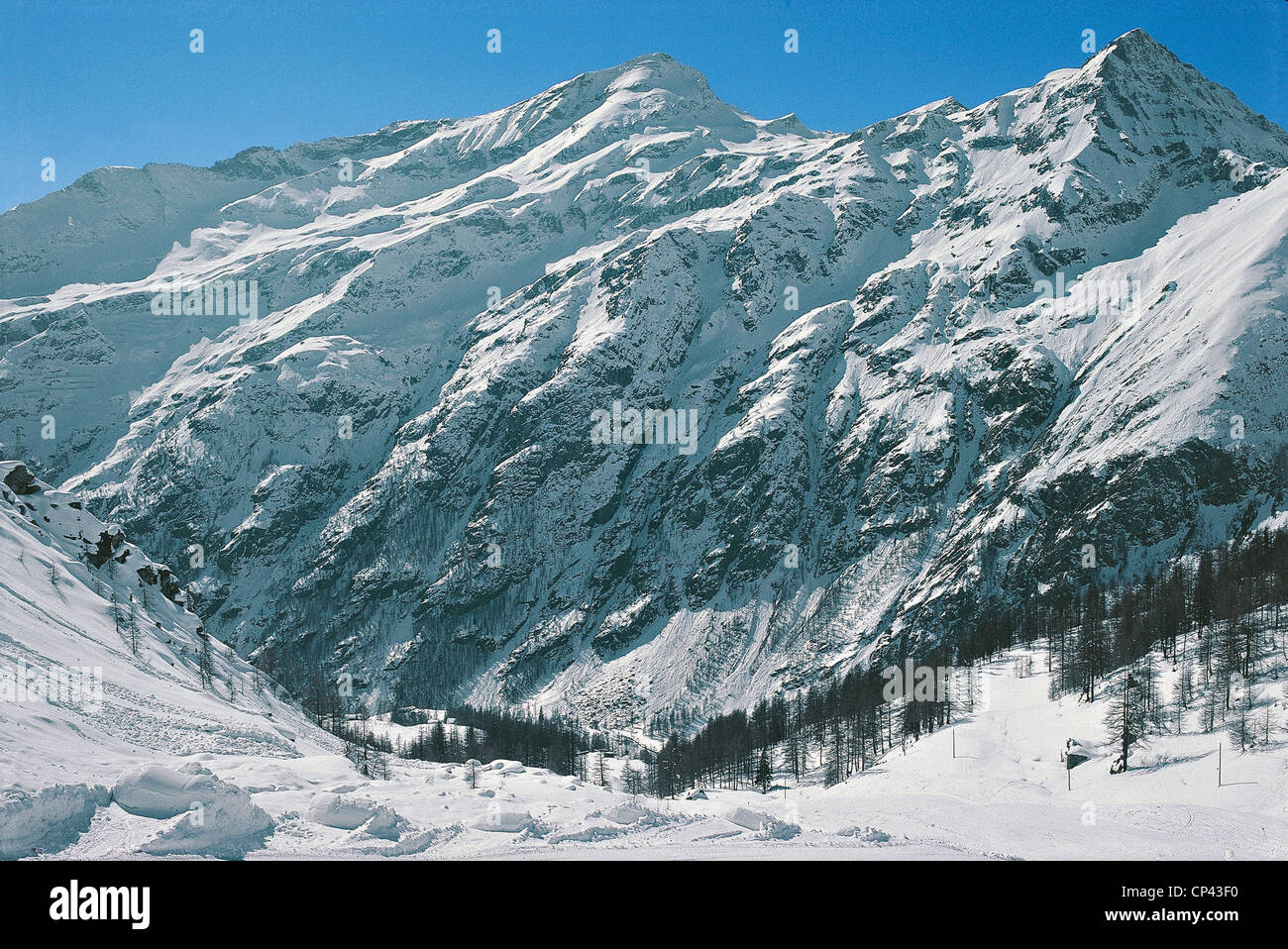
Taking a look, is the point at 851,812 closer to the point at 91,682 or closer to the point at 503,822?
the point at 503,822

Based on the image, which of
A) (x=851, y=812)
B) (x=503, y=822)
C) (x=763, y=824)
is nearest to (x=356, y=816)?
(x=503, y=822)

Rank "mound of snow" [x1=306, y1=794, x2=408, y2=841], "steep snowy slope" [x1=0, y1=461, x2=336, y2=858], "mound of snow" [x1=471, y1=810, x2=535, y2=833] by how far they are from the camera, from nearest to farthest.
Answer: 1. "steep snowy slope" [x1=0, y1=461, x2=336, y2=858]
2. "mound of snow" [x1=306, y1=794, x2=408, y2=841]
3. "mound of snow" [x1=471, y1=810, x2=535, y2=833]

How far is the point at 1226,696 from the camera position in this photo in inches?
4254

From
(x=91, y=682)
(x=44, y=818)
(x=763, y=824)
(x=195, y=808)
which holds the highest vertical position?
(x=91, y=682)

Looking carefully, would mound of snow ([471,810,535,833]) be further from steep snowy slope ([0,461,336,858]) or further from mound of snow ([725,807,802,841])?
steep snowy slope ([0,461,336,858])

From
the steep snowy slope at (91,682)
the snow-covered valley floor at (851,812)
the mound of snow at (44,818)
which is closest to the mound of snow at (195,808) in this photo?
the steep snowy slope at (91,682)

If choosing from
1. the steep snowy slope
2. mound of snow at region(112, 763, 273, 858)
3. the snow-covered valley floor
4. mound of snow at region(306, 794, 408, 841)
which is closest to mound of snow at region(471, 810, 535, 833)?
the snow-covered valley floor

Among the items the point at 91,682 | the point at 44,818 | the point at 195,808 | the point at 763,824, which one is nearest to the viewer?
the point at 44,818

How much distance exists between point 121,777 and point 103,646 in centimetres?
5196

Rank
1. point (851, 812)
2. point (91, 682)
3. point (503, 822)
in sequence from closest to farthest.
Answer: point (503, 822), point (91, 682), point (851, 812)

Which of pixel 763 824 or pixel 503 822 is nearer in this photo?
pixel 503 822

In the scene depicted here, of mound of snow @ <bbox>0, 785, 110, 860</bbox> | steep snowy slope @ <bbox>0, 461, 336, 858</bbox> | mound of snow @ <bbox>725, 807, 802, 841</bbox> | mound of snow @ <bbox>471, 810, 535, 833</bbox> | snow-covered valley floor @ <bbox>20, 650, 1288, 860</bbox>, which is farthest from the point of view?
mound of snow @ <bbox>725, 807, 802, 841</bbox>
